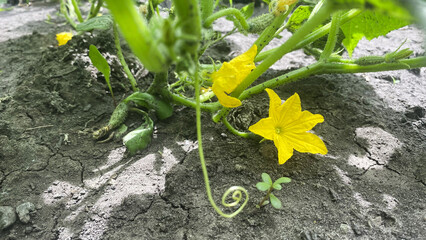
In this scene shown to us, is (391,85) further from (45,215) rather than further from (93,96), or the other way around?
(45,215)

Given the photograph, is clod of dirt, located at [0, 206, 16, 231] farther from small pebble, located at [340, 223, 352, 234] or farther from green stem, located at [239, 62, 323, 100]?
small pebble, located at [340, 223, 352, 234]

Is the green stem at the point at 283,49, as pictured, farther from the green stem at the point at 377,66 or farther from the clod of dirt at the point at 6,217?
the clod of dirt at the point at 6,217

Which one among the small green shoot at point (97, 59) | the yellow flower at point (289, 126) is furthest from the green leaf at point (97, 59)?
the yellow flower at point (289, 126)

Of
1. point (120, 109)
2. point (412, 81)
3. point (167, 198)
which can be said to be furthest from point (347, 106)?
point (120, 109)

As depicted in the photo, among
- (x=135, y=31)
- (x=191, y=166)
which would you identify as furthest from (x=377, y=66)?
(x=135, y=31)

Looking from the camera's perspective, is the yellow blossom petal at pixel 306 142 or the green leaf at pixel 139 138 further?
the green leaf at pixel 139 138

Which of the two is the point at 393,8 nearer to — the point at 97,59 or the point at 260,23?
the point at 260,23
